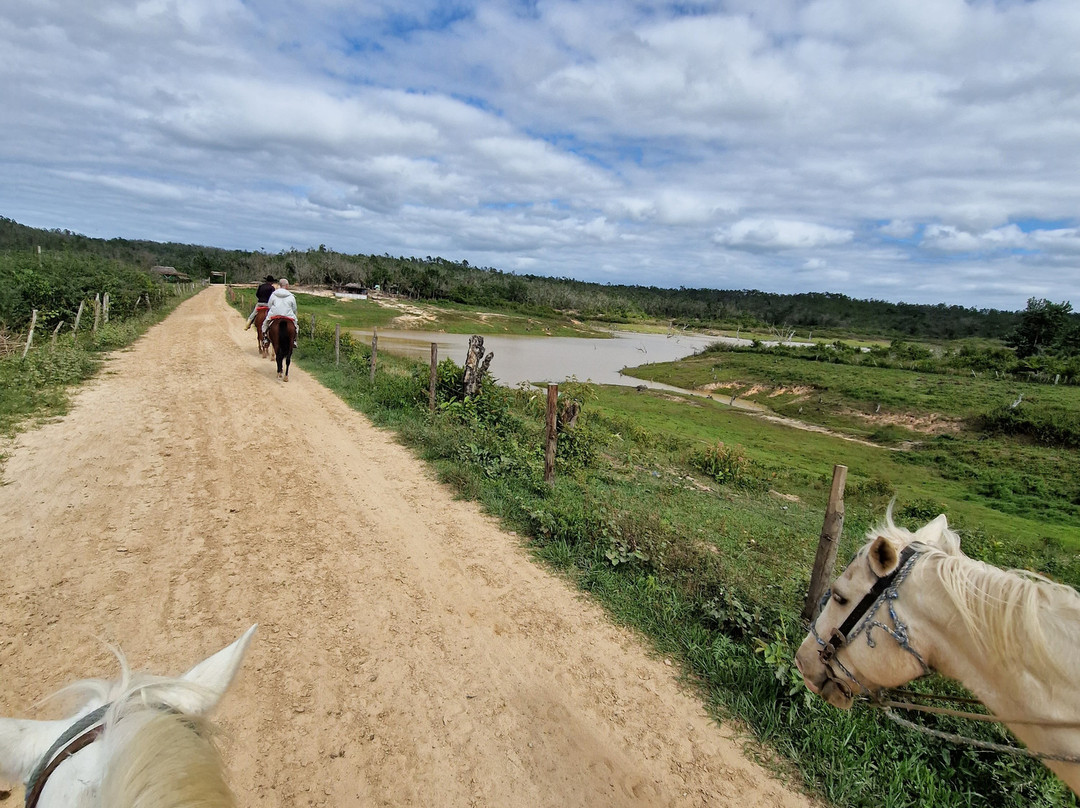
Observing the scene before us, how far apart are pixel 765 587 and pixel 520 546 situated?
2.17 meters

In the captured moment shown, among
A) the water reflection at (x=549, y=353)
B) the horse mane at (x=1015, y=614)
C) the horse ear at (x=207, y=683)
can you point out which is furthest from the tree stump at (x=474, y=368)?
the water reflection at (x=549, y=353)

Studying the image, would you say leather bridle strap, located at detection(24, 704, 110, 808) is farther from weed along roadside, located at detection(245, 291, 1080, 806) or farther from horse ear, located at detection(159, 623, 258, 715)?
weed along roadside, located at detection(245, 291, 1080, 806)

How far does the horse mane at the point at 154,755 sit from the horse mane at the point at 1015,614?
2162 mm

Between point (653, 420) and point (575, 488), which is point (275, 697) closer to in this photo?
point (575, 488)

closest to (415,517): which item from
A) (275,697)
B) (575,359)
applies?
(275,697)

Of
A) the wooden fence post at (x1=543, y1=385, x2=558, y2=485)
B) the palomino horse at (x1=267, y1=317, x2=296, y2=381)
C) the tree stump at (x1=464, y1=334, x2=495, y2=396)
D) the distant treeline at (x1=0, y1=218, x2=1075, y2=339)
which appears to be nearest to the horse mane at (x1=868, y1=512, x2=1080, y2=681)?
the wooden fence post at (x1=543, y1=385, x2=558, y2=485)

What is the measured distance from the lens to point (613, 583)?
4.39 m

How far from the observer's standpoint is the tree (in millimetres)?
45438

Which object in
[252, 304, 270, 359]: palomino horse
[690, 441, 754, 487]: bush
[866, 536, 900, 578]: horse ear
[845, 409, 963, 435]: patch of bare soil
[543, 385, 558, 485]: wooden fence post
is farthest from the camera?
[845, 409, 963, 435]: patch of bare soil

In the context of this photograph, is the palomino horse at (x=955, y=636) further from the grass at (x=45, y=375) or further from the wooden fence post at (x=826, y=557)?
the grass at (x=45, y=375)

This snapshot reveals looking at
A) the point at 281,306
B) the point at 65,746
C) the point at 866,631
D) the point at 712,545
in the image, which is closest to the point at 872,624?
the point at 866,631

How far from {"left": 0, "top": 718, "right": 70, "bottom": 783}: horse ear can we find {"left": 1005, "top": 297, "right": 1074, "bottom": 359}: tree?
6074cm

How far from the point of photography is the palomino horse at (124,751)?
3.36 feet

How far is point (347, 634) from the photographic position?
358cm
